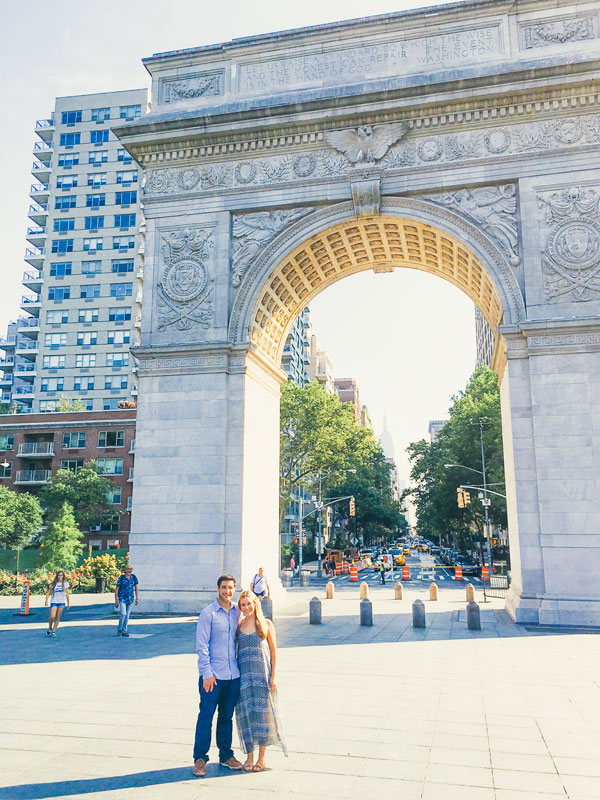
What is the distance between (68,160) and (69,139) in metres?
2.99

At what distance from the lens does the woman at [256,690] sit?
23.9ft

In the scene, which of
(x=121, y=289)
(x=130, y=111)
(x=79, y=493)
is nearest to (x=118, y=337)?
(x=121, y=289)

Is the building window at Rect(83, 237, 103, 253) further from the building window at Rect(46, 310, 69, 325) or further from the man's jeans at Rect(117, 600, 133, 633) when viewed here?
the man's jeans at Rect(117, 600, 133, 633)

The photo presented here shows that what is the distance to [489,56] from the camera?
24.6 metres

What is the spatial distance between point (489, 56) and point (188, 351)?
15972mm

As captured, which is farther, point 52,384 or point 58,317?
point 58,317

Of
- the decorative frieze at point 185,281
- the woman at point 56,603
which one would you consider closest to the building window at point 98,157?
the decorative frieze at point 185,281

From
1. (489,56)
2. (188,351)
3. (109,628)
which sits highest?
(489,56)

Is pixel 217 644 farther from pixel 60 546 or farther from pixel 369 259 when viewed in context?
pixel 60 546

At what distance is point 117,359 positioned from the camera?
76062mm

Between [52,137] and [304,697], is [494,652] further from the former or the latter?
[52,137]

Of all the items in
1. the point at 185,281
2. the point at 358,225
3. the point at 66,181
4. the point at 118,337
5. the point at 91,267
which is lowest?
the point at 185,281

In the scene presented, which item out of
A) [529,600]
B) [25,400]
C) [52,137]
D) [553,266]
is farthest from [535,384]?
[52,137]

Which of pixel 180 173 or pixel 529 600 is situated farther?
pixel 180 173
